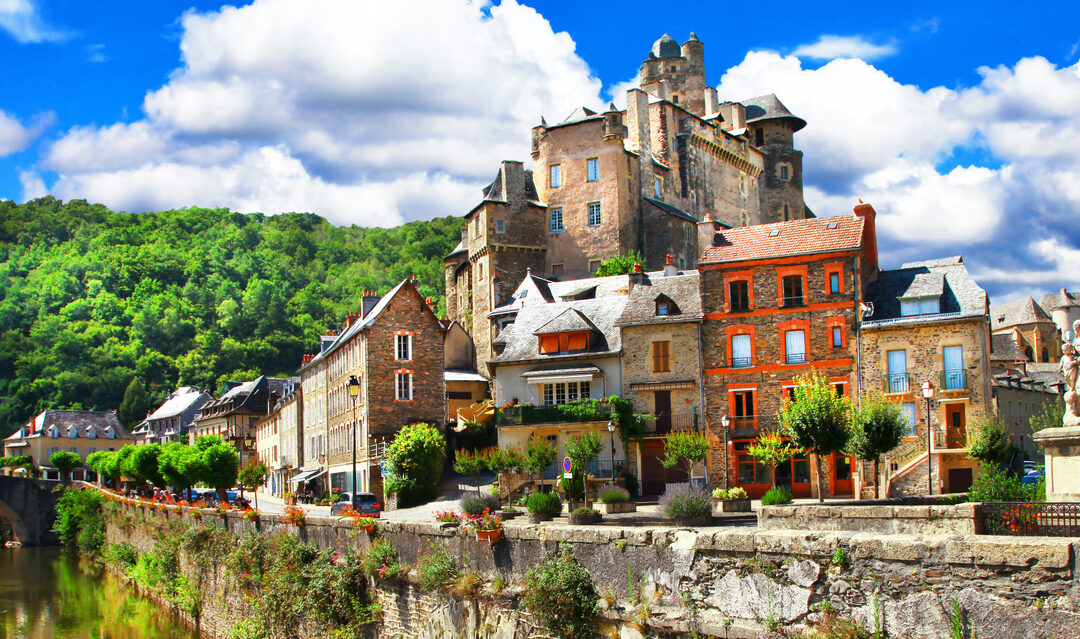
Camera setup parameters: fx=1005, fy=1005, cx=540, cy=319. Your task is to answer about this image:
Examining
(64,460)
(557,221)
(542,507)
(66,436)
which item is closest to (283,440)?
(557,221)

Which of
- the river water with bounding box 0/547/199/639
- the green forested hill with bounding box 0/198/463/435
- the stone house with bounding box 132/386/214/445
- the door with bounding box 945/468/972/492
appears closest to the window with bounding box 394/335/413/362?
the river water with bounding box 0/547/199/639

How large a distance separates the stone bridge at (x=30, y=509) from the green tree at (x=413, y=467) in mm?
32498

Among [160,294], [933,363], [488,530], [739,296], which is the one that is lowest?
[488,530]

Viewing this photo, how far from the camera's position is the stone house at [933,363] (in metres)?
32.6

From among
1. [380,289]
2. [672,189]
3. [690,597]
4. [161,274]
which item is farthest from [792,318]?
[161,274]

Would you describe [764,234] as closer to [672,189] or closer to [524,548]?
[524,548]

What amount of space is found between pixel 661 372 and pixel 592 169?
30848 millimetres

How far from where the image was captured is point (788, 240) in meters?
36.5

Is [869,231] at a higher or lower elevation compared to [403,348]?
higher

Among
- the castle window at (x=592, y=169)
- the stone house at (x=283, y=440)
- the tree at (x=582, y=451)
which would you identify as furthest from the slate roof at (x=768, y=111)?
the tree at (x=582, y=451)

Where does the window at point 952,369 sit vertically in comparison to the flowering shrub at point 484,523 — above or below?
above

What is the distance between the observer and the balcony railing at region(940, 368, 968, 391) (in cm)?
3297

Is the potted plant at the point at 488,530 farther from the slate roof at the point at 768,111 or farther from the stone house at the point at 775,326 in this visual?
the slate roof at the point at 768,111

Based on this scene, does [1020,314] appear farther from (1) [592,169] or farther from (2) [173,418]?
(2) [173,418]
